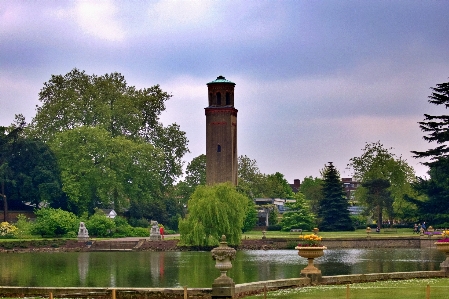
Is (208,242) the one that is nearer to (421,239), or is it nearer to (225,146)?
(421,239)

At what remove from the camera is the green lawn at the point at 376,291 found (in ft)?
78.2

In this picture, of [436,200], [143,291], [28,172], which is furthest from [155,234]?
[143,291]

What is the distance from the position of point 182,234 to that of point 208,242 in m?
2.08

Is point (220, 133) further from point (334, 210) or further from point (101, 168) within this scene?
point (334, 210)

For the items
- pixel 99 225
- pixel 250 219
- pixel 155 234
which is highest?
pixel 250 219

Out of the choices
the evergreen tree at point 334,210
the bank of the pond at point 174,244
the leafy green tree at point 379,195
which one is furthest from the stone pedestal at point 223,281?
the leafy green tree at point 379,195

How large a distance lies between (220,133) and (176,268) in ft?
175

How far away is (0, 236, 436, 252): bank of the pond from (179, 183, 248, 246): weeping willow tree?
1699mm

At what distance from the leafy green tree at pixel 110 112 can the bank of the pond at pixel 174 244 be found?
17.9 m

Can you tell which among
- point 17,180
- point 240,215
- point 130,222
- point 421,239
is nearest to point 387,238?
point 421,239

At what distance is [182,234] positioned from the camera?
63.4 meters

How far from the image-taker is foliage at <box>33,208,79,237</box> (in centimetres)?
7156

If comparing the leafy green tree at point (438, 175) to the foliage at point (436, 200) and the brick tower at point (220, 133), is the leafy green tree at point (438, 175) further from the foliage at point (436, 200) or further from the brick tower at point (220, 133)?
the brick tower at point (220, 133)

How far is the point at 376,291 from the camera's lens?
82.8 feet
